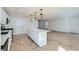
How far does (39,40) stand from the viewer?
156 inches

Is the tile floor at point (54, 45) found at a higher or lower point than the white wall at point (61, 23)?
lower

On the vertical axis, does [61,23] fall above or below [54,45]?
above

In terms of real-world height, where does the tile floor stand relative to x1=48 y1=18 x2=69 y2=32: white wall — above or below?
below

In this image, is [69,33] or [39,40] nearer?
[69,33]

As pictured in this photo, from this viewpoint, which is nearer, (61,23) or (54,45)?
(54,45)

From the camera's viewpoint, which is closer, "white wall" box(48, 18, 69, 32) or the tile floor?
the tile floor

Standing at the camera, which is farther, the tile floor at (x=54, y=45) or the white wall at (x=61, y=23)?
the white wall at (x=61, y=23)
